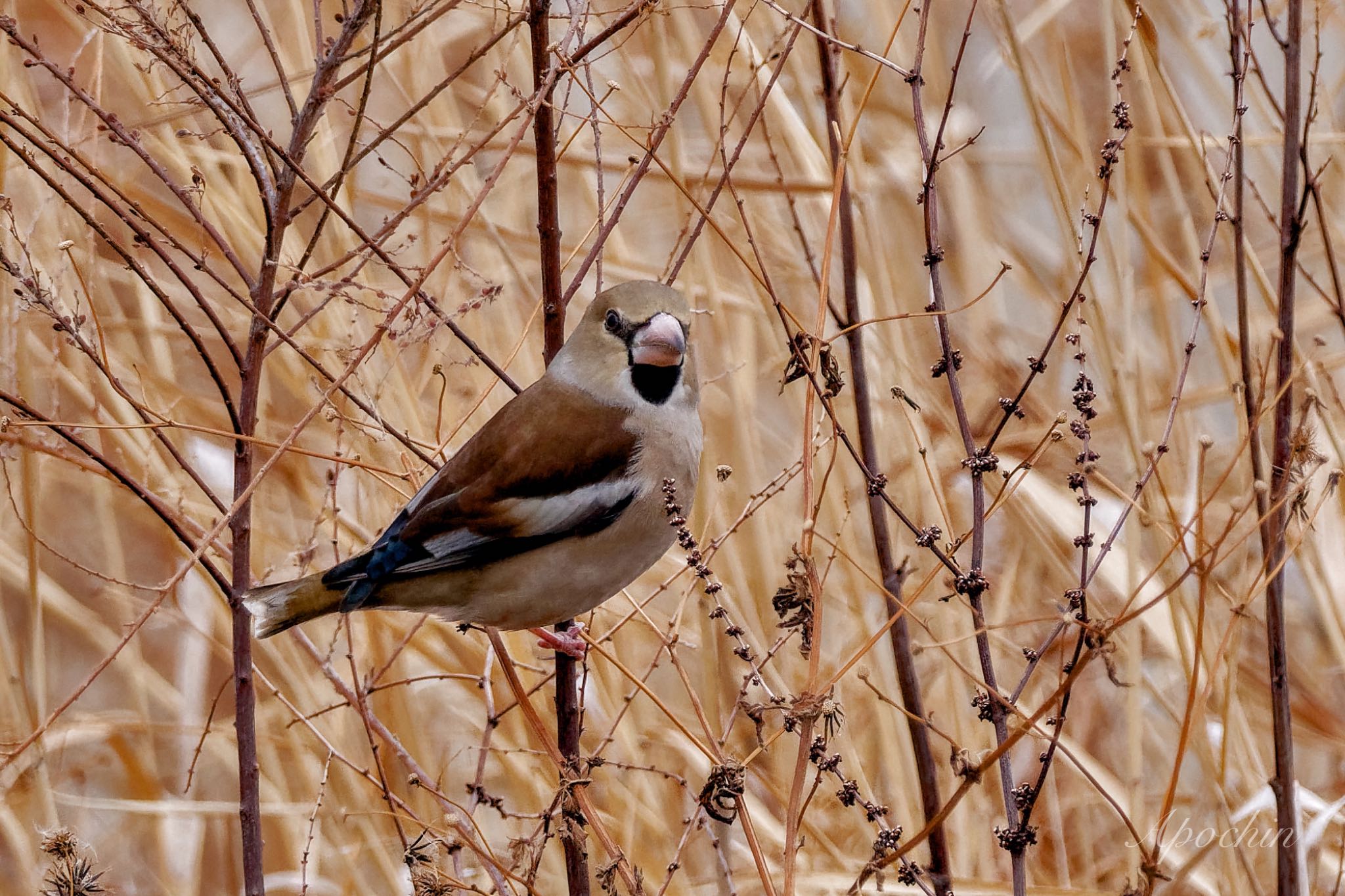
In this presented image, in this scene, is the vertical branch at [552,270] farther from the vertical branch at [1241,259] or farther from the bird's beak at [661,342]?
the vertical branch at [1241,259]

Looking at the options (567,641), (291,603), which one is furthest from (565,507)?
(291,603)

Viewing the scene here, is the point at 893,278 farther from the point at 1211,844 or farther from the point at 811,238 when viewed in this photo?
the point at 1211,844

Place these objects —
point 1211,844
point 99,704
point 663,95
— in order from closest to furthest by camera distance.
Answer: point 1211,844 → point 663,95 → point 99,704

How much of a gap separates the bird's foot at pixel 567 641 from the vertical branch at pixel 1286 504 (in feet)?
4.08

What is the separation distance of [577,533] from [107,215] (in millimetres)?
2173

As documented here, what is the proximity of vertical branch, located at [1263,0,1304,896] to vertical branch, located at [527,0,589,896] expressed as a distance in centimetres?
107

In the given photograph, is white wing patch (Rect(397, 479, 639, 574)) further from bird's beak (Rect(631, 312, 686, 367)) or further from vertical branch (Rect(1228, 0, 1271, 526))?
vertical branch (Rect(1228, 0, 1271, 526))

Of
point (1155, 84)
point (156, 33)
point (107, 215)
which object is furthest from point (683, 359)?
point (107, 215)

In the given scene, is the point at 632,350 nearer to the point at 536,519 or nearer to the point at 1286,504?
the point at 536,519

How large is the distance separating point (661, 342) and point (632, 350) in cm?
14

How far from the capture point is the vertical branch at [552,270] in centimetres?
211

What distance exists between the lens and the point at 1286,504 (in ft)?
6.64

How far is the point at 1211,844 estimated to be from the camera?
1.86 metres
